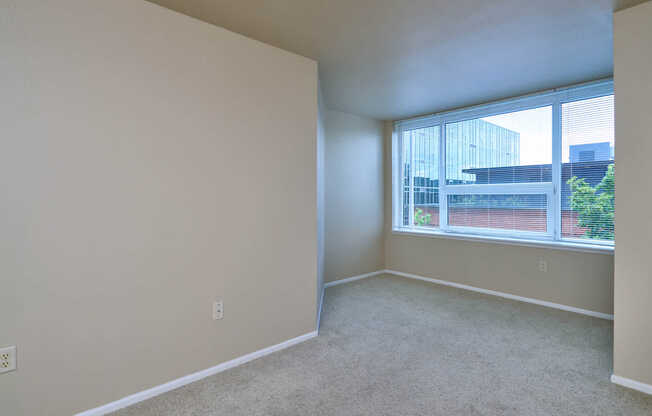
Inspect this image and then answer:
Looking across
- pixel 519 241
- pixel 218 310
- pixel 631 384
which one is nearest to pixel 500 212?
pixel 519 241

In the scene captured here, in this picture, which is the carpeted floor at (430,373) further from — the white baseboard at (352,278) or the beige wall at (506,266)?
the white baseboard at (352,278)

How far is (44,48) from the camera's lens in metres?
1.59

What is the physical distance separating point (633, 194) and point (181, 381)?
311 cm

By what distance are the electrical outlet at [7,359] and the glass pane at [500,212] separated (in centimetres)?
450

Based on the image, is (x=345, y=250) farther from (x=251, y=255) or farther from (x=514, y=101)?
(x=514, y=101)

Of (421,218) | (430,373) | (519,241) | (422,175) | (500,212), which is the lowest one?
(430,373)

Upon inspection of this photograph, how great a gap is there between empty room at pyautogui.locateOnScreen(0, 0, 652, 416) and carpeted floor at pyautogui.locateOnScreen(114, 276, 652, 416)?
0.7 inches

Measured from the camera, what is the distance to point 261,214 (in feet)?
8.01

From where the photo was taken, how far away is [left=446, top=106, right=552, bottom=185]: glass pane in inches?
143

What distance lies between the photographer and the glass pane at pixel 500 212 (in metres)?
3.69

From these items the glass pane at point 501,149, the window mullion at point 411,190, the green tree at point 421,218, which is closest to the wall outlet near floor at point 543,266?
the glass pane at point 501,149

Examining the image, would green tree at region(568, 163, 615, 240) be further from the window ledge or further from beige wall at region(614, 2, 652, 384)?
beige wall at region(614, 2, 652, 384)

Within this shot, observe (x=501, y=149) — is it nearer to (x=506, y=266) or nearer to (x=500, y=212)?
(x=500, y=212)

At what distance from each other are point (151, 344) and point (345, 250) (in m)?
2.94
